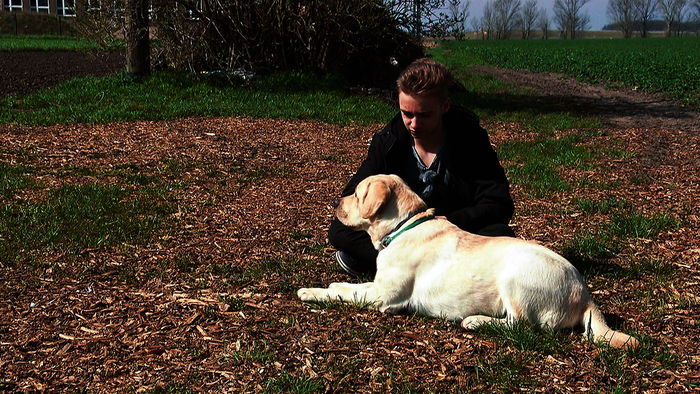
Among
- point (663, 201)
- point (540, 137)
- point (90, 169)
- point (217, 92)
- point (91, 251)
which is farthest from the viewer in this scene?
point (217, 92)

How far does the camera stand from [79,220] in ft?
21.0

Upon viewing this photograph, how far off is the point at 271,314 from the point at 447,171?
1789 millimetres

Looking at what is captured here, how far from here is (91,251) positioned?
18.6 ft

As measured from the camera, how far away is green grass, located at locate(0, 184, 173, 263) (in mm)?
5738

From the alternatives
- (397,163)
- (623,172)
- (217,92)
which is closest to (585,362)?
(397,163)

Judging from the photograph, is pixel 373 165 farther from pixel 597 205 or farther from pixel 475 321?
pixel 597 205

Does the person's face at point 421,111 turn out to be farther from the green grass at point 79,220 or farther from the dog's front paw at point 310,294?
the green grass at point 79,220

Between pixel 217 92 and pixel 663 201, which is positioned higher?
pixel 217 92

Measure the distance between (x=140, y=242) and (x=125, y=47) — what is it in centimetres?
1035

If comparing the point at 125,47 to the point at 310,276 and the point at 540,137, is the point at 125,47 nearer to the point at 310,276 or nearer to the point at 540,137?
the point at 540,137

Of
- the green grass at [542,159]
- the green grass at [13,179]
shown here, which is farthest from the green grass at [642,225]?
the green grass at [13,179]

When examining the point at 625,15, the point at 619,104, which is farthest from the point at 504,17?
the point at 619,104

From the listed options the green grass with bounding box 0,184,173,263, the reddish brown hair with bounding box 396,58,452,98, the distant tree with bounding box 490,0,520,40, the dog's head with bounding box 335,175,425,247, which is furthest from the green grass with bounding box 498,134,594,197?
the distant tree with bounding box 490,0,520,40

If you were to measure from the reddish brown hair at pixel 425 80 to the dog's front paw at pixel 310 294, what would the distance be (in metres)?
1.63
